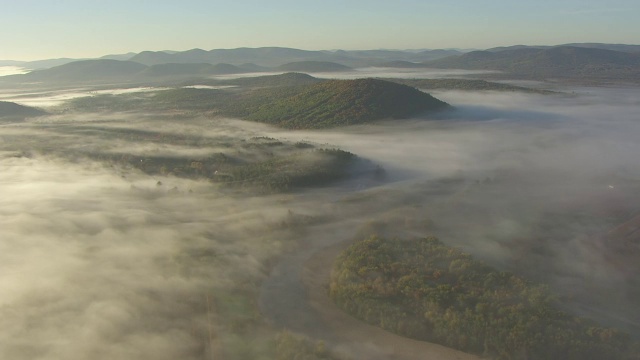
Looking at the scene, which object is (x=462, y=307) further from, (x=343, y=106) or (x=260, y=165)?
(x=343, y=106)

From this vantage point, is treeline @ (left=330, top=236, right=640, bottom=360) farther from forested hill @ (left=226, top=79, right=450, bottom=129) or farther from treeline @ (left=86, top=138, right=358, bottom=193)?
forested hill @ (left=226, top=79, right=450, bottom=129)

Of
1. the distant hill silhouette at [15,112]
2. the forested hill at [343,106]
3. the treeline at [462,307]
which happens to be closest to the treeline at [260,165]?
the treeline at [462,307]

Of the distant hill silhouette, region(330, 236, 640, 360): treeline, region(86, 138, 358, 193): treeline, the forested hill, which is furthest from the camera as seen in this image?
the distant hill silhouette

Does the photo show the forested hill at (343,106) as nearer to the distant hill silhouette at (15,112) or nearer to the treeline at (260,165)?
the treeline at (260,165)

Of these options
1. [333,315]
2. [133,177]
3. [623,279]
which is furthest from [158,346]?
[133,177]

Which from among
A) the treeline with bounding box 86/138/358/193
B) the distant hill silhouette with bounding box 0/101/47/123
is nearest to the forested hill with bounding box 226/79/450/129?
the treeline with bounding box 86/138/358/193

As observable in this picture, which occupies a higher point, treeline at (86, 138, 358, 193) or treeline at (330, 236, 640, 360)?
treeline at (86, 138, 358, 193)
